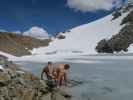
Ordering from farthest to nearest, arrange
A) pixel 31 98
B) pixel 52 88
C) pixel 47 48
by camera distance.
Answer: pixel 47 48 < pixel 52 88 < pixel 31 98

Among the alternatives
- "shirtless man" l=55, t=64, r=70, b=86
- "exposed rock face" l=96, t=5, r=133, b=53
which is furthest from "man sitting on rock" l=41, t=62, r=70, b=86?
"exposed rock face" l=96, t=5, r=133, b=53

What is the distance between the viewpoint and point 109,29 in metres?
125

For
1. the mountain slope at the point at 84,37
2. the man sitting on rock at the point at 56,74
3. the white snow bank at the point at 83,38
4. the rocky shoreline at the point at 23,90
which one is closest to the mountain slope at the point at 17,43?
the white snow bank at the point at 83,38

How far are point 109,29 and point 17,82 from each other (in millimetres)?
112622

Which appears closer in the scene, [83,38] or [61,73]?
[61,73]

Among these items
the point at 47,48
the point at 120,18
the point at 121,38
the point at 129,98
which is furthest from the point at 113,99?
the point at 120,18

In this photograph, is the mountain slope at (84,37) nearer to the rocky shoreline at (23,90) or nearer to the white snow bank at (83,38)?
the white snow bank at (83,38)

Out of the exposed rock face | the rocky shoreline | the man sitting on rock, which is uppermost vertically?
the exposed rock face

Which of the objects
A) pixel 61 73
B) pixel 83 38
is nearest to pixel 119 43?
pixel 83 38

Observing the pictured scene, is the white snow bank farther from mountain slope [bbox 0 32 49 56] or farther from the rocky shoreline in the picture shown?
the rocky shoreline

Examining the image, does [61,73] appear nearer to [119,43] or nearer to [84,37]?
[119,43]

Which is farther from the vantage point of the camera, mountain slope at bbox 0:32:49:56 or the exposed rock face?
mountain slope at bbox 0:32:49:56

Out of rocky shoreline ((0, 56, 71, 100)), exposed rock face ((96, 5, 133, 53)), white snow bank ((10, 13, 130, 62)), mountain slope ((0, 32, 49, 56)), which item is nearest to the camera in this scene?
rocky shoreline ((0, 56, 71, 100))

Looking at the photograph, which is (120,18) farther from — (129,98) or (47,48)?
(129,98)
